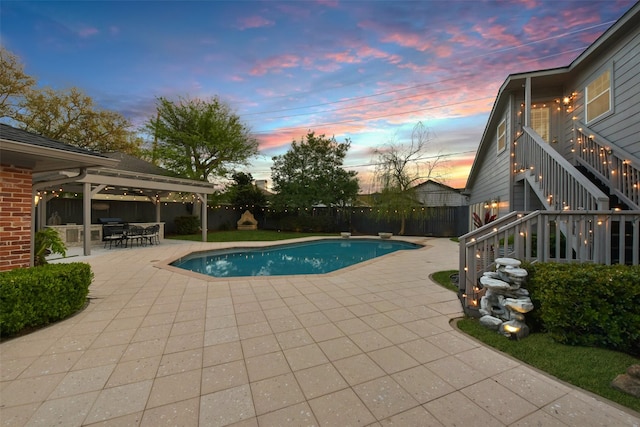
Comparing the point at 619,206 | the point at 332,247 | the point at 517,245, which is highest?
the point at 619,206

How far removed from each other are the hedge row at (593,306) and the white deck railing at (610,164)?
2.22 meters

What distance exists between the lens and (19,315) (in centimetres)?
277

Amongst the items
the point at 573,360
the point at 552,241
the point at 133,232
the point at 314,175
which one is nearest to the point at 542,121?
the point at 552,241

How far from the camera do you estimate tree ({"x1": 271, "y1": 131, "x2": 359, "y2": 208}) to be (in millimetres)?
16375

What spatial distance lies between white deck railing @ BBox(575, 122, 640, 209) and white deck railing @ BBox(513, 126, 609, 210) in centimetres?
66

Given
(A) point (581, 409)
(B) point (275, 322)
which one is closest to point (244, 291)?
(B) point (275, 322)

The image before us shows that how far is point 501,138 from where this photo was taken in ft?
25.6

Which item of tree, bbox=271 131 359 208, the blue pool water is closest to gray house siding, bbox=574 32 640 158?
the blue pool water

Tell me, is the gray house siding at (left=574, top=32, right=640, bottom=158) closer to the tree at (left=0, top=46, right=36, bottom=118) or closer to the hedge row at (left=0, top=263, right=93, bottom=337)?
the hedge row at (left=0, top=263, right=93, bottom=337)

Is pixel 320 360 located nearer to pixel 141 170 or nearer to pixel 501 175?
pixel 501 175

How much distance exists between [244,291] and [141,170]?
9871 mm

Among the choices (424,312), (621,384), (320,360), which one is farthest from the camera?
(424,312)

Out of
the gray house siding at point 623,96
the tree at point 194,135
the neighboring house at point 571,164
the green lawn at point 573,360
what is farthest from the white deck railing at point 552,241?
the tree at point 194,135

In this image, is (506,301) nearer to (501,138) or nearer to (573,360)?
(573,360)
